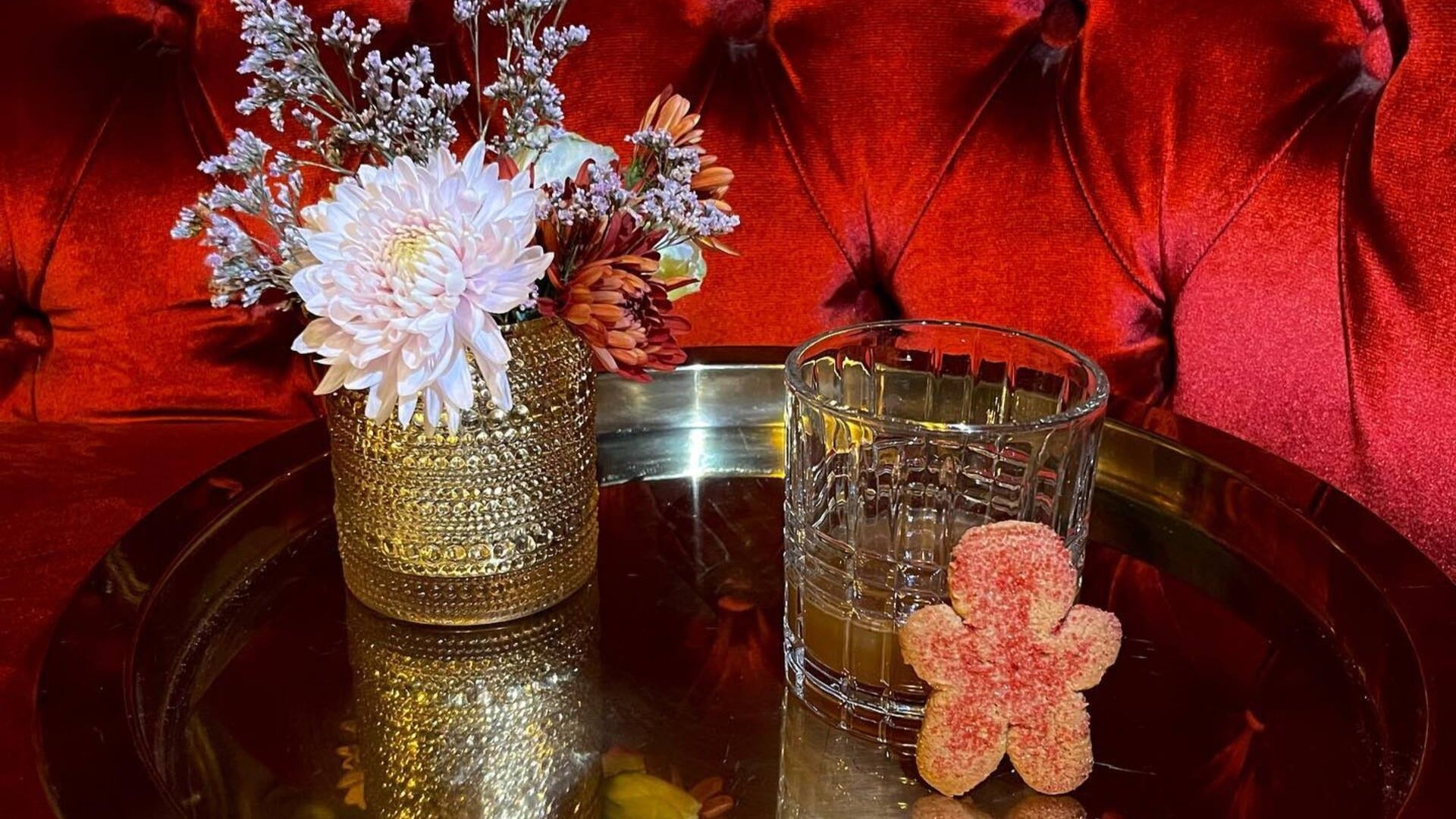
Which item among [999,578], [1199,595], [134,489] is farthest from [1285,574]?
[134,489]

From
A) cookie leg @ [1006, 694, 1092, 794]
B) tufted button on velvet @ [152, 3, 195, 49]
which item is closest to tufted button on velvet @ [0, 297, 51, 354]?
tufted button on velvet @ [152, 3, 195, 49]

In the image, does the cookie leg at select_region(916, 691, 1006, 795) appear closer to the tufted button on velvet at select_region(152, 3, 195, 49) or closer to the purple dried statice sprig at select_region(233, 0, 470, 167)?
the purple dried statice sprig at select_region(233, 0, 470, 167)

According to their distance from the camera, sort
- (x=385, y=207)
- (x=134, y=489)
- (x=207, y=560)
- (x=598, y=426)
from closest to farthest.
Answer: (x=385, y=207)
(x=207, y=560)
(x=598, y=426)
(x=134, y=489)

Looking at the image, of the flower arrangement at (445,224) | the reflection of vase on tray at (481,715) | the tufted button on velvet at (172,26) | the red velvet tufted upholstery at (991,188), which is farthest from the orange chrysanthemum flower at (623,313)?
the tufted button on velvet at (172,26)

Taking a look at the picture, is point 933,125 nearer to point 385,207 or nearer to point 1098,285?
point 1098,285

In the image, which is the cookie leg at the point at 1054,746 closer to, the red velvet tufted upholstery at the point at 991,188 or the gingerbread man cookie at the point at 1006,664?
the gingerbread man cookie at the point at 1006,664
